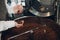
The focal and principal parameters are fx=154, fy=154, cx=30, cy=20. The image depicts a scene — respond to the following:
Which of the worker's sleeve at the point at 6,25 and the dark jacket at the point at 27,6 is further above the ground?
the dark jacket at the point at 27,6

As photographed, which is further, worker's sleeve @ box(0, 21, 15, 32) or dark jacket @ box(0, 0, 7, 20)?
dark jacket @ box(0, 0, 7, 20)

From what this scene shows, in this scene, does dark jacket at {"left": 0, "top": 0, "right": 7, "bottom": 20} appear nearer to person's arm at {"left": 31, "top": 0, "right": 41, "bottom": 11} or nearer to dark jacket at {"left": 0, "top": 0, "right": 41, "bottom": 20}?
dark jacket at {"left": 0, "top": 0, "right": 41, "bottom": 20}

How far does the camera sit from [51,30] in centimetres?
134

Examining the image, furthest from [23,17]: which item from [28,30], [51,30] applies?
[51,30]

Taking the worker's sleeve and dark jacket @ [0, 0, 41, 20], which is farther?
dark jacket @ [0, 0, 41, 20]

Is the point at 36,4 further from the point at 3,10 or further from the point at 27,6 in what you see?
the point at 3,10

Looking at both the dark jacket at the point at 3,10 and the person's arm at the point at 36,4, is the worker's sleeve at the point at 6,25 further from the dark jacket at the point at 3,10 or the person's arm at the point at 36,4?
the person's arm at the point at 36,4

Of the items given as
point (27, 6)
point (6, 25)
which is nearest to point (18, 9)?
point (27, 6)

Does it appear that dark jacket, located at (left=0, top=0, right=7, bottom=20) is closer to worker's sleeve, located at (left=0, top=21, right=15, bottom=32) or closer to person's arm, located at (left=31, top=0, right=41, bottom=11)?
Answer: worker's sleeve, located at (left=0, top=21, right=15, bottom=32)

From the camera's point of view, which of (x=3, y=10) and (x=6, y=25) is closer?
(x=6, y=25)

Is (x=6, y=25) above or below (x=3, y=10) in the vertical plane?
below

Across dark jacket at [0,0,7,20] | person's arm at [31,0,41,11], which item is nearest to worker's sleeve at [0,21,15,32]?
dark jacket at [0,0,7,20]

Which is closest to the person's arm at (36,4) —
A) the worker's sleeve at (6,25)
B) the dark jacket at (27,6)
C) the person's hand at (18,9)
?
the dark jacket at (27,6)

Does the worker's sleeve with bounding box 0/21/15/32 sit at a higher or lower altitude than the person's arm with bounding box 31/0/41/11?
lower
